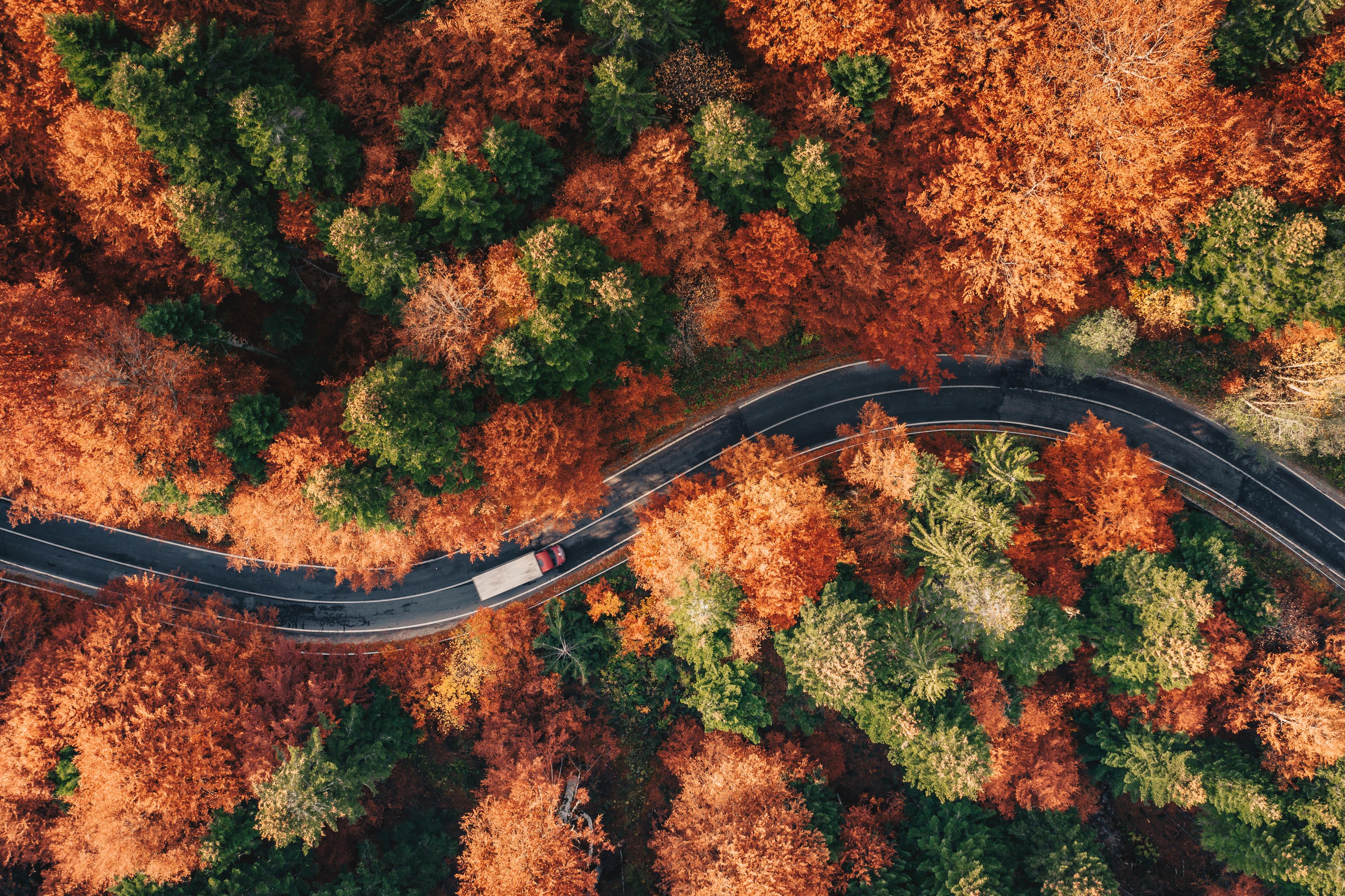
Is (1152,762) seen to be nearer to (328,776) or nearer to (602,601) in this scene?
(602,601)

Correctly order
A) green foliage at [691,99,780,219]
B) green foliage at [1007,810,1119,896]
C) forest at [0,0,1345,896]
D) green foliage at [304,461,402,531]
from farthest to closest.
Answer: green foliage at [1007,810,1119,896] → forest at [0,0,1345,896] → green foliage at [691,99,780,219] → green foliage at [304,461,402,531]

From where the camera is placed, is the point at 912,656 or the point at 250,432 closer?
the point at 250,432

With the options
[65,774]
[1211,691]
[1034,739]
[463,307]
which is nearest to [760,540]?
[463,307]

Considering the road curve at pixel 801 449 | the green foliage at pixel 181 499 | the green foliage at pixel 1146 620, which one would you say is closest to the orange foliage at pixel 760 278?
the road curve at pixel 801 449

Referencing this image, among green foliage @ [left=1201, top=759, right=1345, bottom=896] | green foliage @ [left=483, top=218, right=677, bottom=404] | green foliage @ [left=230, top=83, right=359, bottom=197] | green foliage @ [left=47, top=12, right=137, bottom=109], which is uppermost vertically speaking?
green foliage @ [left=47, top=12, right=137, bottom=109]

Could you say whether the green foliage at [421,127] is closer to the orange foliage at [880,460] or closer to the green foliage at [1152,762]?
the orange foliage at [880,460]

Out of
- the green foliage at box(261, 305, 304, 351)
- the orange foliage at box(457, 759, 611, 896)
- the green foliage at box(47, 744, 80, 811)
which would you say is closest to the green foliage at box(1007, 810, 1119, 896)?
the orange foliage at box(457, 759, 611, 896)

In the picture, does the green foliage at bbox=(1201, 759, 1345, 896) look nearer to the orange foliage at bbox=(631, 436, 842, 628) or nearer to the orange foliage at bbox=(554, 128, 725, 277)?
the orange foliage at bbox=(631, 436, 842, 628)
